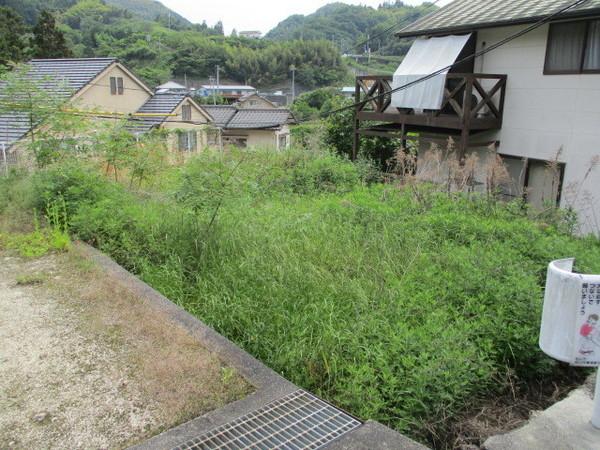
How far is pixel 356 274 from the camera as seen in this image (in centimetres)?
402

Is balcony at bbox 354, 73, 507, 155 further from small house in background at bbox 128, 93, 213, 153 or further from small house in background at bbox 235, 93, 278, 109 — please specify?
small house in background at bbox 235, 93, 278, 109

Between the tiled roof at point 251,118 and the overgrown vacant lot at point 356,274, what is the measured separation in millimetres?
19565

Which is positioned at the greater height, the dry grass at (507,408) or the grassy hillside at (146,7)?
the grassy hillside at (146,7)

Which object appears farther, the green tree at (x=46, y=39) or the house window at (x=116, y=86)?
the green tree at (x=46, y=39)

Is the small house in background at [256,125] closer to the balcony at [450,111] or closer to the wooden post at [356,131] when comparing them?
the wooden post at [356,131]

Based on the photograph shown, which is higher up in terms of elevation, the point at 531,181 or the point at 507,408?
the point at 531,181

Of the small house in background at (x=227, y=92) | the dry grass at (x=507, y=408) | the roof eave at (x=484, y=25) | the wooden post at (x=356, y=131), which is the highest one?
the small house in background at (x=227, y=92)

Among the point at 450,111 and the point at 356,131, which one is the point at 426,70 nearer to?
the point at 450,111

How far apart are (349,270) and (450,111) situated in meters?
7.18

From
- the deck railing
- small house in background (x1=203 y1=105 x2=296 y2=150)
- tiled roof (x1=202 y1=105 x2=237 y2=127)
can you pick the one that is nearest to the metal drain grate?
the deck railing

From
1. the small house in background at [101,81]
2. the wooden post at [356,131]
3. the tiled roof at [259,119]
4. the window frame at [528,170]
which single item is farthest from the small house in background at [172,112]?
the window frame at [528,170]

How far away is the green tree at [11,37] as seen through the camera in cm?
2134

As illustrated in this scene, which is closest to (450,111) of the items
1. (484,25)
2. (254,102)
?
(484,25)

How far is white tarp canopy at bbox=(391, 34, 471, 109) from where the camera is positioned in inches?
368
